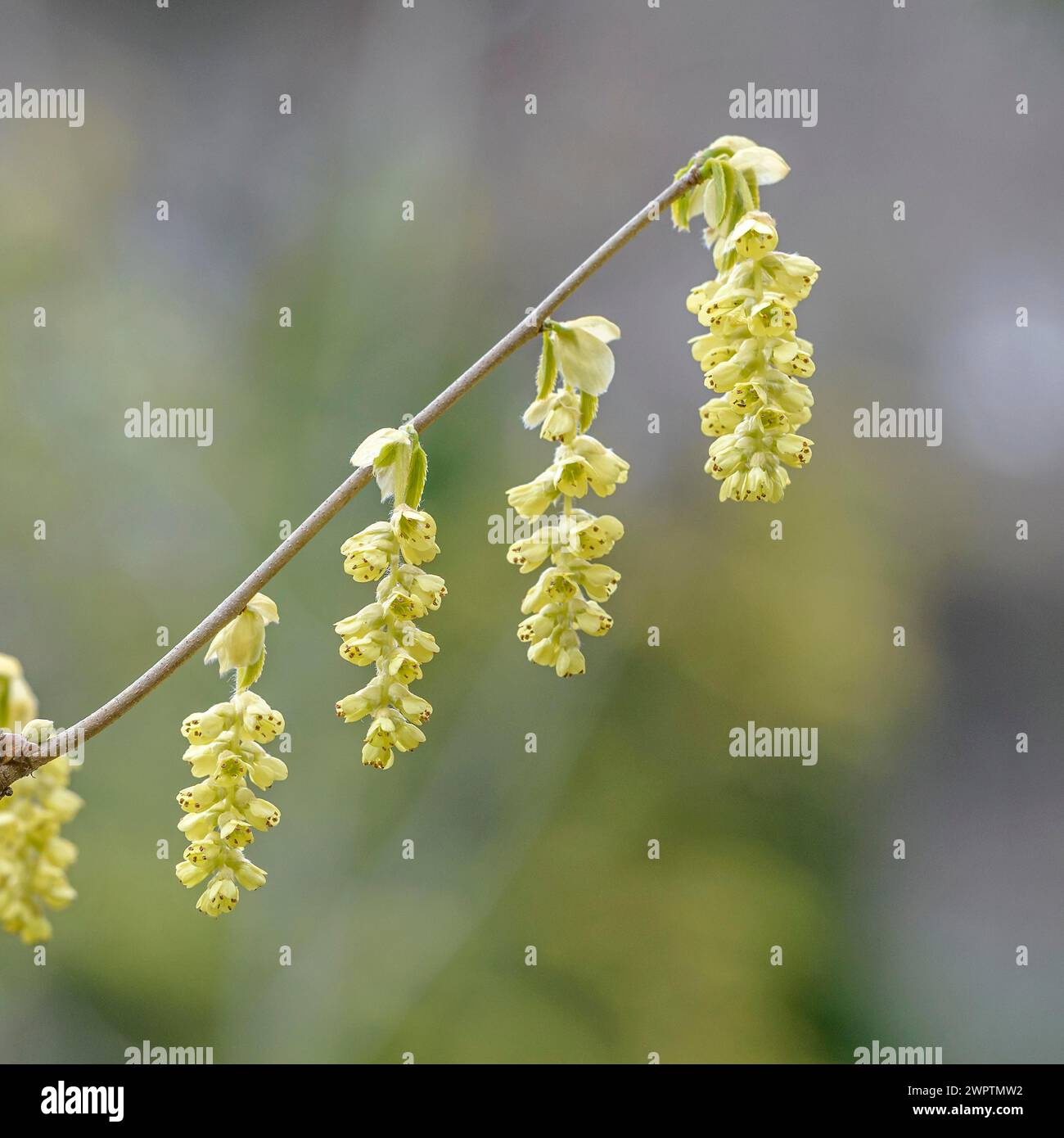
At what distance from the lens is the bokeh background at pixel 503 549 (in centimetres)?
305

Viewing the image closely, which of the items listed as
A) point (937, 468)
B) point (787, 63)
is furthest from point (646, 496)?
point (787, 63)

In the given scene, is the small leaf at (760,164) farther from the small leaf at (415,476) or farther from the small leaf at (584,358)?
the small leaf at (415,476)

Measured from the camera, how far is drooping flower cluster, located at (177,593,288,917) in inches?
26.3

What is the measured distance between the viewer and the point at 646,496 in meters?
3.66

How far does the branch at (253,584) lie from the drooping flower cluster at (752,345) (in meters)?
0.06

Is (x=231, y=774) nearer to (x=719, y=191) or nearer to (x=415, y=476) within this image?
(x=415, y=476)

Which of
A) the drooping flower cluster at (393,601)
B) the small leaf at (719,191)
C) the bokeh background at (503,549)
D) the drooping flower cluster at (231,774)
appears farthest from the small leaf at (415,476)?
the bokeh background at (503,549)

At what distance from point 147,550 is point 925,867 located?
9.55ft

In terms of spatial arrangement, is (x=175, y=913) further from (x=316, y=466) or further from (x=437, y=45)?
(x=437, y=45)

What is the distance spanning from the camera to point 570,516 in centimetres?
71

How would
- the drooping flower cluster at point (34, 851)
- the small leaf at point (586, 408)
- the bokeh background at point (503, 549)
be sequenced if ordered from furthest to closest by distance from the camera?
the bokeh background at point (503, 549)
the drooping flower cluster at point (34, 851)
the small leaf at point (586, 408)

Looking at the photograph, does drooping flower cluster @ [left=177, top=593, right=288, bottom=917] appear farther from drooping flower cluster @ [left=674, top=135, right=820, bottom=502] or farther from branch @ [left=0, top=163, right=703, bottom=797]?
drooping flower cluster @ [left=674, top=135, right=820, bottom=502]

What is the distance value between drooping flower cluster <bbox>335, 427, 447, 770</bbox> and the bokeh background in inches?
88.8

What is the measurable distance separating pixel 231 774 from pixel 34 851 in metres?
0.34
